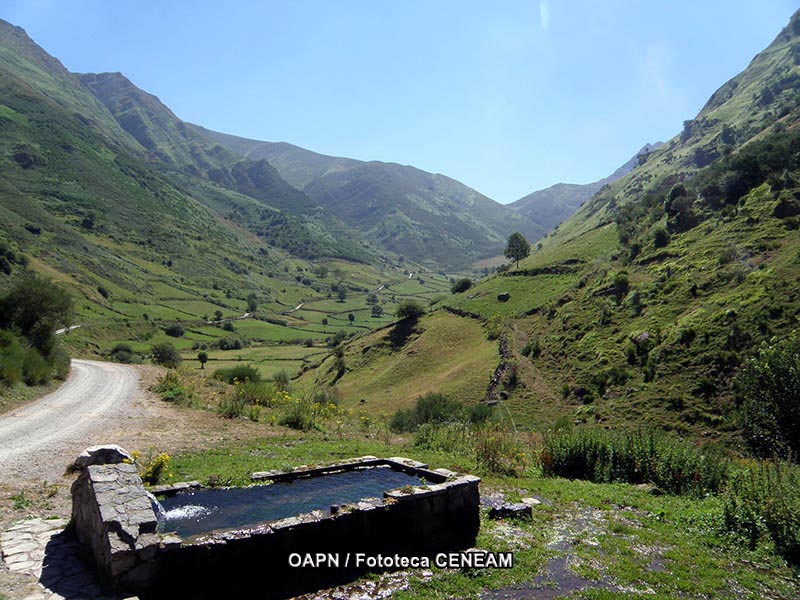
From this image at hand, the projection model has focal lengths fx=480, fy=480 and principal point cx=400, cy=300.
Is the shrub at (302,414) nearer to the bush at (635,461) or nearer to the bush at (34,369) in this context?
the bush at (635,461)

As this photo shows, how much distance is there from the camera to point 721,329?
38.0 metres

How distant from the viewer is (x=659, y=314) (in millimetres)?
46719

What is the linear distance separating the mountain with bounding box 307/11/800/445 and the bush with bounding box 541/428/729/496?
1127 centimetres

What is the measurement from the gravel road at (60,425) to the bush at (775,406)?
28391mm

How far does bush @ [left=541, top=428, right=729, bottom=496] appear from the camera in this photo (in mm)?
17219

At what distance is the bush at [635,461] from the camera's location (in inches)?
678

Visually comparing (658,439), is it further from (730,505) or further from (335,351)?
(335,351)

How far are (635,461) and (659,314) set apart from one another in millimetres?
32458

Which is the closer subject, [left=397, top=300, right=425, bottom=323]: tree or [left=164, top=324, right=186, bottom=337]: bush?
[left=397, top=300, right=425, bottom=323]: tree

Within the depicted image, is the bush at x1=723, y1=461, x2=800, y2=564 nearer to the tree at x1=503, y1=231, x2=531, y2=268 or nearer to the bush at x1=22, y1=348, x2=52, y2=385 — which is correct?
the bush at x1=22, y1=348, x2=52, y2=385

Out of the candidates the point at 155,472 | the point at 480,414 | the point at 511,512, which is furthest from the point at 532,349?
the point at 155,472

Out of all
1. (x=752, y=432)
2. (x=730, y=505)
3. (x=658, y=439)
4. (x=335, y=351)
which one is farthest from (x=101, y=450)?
(x=335, y=351)

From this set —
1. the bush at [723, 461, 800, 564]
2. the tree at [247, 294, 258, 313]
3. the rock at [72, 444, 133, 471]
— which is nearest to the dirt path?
the rock at [72, 444, 133, 471]

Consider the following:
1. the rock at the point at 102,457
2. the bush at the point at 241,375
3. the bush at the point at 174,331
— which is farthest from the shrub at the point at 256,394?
the bush at the point at 174,331
